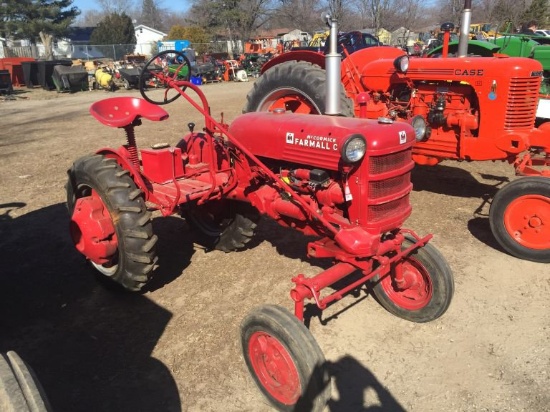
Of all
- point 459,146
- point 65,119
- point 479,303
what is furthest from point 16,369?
point 65,119

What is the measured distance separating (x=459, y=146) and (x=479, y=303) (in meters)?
2.03

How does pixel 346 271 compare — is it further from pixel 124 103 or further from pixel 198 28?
pixel 198 28

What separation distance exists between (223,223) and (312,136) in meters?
1.64

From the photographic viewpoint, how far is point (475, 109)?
468 cm

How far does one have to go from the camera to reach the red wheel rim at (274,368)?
7.49ft

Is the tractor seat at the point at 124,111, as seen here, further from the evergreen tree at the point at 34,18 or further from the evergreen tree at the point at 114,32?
the evergreen tree at the point at 114,32

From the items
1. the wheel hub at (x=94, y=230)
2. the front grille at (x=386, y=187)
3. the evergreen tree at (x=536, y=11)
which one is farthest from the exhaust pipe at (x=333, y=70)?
the evergreen tree at (x=536, y=11)

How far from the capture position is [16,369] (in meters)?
1.75

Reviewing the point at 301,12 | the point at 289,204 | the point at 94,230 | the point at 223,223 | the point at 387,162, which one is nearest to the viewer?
the point at 387,162

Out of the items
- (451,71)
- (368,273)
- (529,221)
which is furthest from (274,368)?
(451,71)

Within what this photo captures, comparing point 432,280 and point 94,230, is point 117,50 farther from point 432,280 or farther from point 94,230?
point 432,280

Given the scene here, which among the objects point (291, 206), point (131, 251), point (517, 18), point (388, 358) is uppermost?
point (517, 18)

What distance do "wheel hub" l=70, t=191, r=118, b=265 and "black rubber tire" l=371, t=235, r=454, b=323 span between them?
6.21 feet

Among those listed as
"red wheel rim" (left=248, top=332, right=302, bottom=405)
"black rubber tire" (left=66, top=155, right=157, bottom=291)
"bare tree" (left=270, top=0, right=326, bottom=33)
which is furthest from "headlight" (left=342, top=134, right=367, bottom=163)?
"bare tree" (left=270, top=0, right=326, bottom=33)
